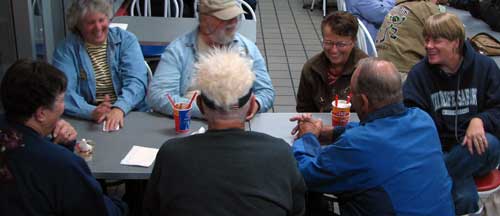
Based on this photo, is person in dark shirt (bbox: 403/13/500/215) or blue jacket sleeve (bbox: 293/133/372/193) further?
person in dark shirt (bbox: 403/13/500/215)

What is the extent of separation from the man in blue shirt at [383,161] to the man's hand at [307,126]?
0.33 m

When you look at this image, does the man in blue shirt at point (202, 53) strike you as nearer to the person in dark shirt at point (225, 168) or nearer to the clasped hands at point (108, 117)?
the clasped hands at point (108, 117)

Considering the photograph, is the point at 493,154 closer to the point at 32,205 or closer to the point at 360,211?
the point at 360,211

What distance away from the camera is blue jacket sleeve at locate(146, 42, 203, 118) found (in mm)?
2693

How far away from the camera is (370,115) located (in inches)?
82.4

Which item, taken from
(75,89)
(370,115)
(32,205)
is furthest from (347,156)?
(75,89)

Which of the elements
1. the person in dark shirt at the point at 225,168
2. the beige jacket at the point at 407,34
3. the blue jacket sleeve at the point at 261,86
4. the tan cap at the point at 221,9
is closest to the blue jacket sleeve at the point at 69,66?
the tan cap at the point at 221,9

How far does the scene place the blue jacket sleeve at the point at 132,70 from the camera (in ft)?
9.62

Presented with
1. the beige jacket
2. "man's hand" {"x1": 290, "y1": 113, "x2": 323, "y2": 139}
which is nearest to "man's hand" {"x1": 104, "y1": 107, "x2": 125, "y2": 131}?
"man's hand" {"x1": 290, "y1": 113, "x2": 323, "y2": 139}

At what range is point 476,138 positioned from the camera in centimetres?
250

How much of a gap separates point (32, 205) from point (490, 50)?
321 centimetres

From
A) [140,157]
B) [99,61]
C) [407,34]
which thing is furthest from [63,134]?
[407,34]

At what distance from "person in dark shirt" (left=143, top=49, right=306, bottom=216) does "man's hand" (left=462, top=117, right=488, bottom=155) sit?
103 cm

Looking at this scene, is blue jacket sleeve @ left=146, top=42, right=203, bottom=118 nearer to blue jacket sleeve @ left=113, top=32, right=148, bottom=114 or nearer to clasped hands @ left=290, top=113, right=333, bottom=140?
blue jacket sleeve @ left=113, top=32, right=148, bottom=114
